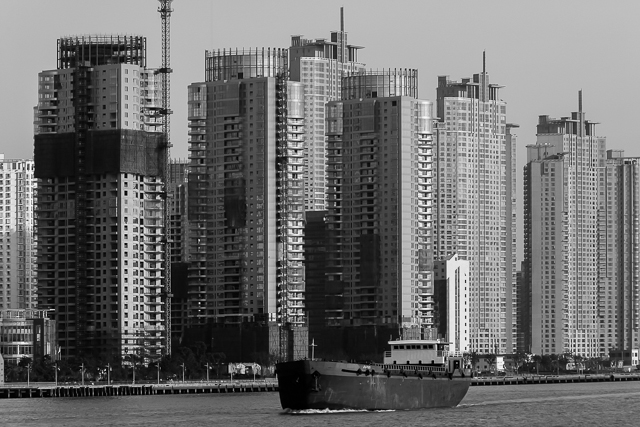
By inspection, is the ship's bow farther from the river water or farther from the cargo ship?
the river water

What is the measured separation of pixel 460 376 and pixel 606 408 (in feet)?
73.4

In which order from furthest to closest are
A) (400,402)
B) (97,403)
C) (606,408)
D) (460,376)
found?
(97,403)
(606,408)
(460,376)
(400,402)

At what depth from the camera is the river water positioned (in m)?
140

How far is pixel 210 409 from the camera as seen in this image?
16788cm

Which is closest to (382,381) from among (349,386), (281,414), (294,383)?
(349,386)

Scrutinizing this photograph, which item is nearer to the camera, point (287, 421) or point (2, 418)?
point (287, 421)

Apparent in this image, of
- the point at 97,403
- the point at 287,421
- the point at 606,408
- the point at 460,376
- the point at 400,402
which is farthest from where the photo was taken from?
the point at 97,403

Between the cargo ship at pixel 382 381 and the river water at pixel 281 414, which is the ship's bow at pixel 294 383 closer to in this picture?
the cargo ship at pixel 382 381

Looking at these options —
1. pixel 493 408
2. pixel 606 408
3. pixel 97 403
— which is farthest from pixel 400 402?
pixel 97 403

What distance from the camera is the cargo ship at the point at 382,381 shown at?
142m

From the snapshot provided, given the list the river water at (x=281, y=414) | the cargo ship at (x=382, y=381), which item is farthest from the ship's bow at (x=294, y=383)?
the river water at (x=281, y=414)

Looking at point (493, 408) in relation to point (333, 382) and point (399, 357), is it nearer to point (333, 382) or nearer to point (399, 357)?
point (399, 357)

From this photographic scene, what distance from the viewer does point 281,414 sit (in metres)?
148

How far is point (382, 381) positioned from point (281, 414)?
9633mm
